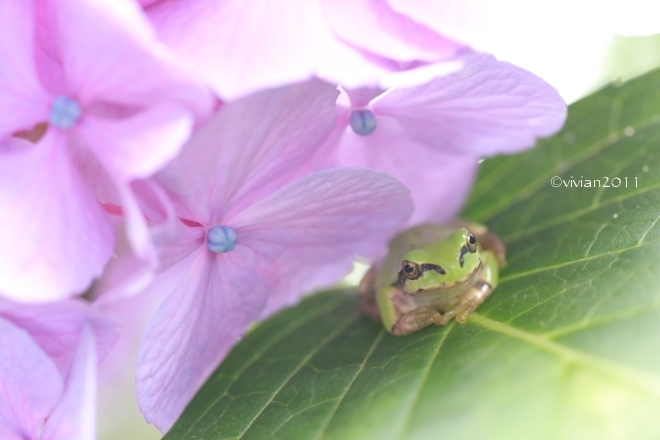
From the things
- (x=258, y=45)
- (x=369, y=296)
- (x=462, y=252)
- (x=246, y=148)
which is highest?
(x=258, y=45)

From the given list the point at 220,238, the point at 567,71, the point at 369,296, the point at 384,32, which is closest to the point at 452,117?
the point at 384,32

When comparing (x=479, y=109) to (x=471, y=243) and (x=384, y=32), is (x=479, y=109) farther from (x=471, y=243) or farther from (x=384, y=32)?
(x=471, y=243)

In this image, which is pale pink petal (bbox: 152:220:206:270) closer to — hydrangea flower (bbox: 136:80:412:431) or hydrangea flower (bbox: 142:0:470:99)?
hydrangea flower (bbox: 136:80:412:431)

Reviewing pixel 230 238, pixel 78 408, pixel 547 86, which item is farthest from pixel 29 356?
pixel 547 86

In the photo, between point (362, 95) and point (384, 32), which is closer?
point (384, 32)

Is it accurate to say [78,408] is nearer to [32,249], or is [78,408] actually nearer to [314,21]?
[32,249]

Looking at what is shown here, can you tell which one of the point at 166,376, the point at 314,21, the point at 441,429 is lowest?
the point at 166,376
